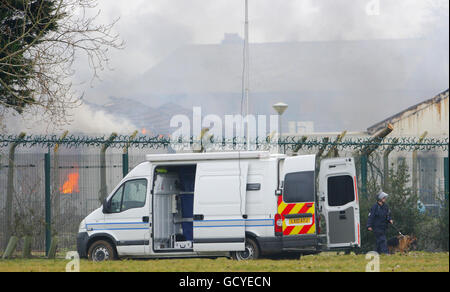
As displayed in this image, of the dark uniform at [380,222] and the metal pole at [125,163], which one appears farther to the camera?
the metal pole at [125,163]

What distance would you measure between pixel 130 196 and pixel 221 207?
1898 millimetres

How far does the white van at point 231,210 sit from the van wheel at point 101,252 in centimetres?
2

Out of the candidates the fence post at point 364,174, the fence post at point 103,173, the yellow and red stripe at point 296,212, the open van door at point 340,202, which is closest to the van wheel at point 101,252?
the fence post at point 103,173

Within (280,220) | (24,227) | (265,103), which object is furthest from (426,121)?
(24,227)

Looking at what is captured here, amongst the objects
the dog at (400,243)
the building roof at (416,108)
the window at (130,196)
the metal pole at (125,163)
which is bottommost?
the dog at (400,243)

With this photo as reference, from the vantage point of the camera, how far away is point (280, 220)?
537 inches

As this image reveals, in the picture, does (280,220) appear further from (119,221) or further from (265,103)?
(265,103)

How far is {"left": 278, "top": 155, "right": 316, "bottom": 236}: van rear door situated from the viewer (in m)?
13.7

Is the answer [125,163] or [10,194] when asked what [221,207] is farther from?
[10,194]

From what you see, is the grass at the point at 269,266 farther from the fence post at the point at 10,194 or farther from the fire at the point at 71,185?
the fence post at the point at 10,194

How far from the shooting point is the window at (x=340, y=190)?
1466cm

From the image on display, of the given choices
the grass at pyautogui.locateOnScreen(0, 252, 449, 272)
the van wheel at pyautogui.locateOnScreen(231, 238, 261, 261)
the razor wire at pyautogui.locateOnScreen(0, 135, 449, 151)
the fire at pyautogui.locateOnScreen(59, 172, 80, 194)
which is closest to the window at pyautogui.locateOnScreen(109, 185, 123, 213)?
the grass at pyautogui.locateOnScreen(0, 252, 449, 272)

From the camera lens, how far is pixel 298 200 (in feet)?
45.3
